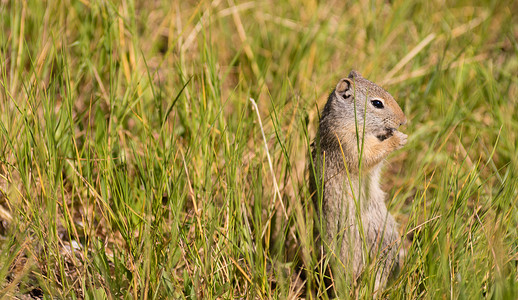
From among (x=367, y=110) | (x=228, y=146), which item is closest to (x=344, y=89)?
(x=367, y=110)

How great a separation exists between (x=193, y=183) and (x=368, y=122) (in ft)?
3.52

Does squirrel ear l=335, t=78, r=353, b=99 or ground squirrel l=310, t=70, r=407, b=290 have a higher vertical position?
squirrel ear l=335, t=78, r=353, b=99

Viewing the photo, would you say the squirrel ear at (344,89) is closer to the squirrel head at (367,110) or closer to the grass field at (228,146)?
the squirrel head at (367,110)

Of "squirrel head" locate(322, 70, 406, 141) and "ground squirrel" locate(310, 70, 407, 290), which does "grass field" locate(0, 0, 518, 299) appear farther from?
"squirrel head" locate(322, 70, 406, 141)

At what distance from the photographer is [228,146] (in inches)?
124

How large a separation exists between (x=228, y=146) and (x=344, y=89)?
77 centimetres

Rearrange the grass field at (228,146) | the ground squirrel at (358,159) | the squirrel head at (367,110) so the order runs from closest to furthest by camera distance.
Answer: the grass field at (228,146), the ground squirrel at (358,159), the squirrel head at (367,110)

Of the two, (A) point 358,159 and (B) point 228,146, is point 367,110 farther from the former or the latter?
(B) point 228,146

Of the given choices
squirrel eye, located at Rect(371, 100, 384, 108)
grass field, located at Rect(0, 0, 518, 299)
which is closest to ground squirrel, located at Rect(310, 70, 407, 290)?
squirrel eye, located at Rect(371, 100, 384, 108)

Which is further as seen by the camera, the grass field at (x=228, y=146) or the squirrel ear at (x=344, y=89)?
the squirrel ear at (x=344, y=89)

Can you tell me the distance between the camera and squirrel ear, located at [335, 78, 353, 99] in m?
3.27

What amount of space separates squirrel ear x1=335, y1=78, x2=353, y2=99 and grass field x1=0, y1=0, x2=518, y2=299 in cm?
28

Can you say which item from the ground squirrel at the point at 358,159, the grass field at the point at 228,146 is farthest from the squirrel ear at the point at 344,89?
the grass field at the point at 228,146

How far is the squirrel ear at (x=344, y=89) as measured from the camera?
3270 millimetres
